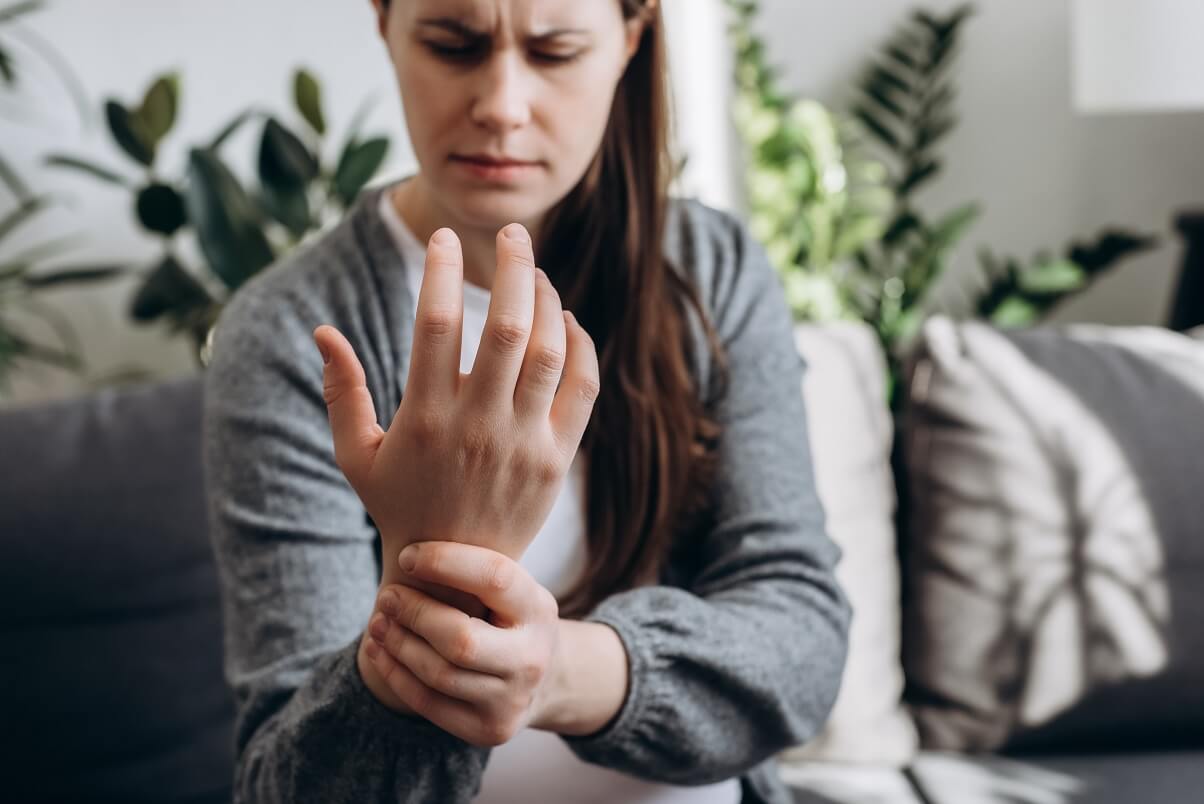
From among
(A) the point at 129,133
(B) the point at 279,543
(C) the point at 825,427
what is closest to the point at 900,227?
(C) the point at 825,427

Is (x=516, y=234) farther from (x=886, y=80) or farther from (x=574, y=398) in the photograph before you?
(x=886, y=80)

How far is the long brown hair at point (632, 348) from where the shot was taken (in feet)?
2.46

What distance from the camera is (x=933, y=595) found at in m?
1.10

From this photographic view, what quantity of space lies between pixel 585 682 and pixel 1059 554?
0.68 metres

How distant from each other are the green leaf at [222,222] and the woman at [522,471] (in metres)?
0.69

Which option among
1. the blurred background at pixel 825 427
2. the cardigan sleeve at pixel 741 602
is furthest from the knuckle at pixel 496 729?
the blurred background at pixel 825 427

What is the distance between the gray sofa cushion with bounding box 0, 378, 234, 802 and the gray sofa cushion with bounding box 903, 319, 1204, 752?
719mm

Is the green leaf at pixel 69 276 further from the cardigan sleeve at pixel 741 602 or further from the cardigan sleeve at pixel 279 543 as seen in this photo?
the cardigan sleeve at pixel 741 602

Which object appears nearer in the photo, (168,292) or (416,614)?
(416,614)

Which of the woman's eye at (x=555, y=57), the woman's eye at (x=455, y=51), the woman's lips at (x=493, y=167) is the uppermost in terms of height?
the woman's eye at (x=455, y=51)

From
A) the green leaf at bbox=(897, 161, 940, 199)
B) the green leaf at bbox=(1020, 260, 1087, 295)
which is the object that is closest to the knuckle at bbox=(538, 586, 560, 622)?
the green leaf at bbox=(1020, 260, 1087, 295)

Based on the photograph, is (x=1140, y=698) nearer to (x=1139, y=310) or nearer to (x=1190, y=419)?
(x=1190, y=419)

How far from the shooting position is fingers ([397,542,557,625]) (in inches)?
17.2

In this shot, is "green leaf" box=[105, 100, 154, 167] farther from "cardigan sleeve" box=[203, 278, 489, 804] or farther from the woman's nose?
the woman's nose
